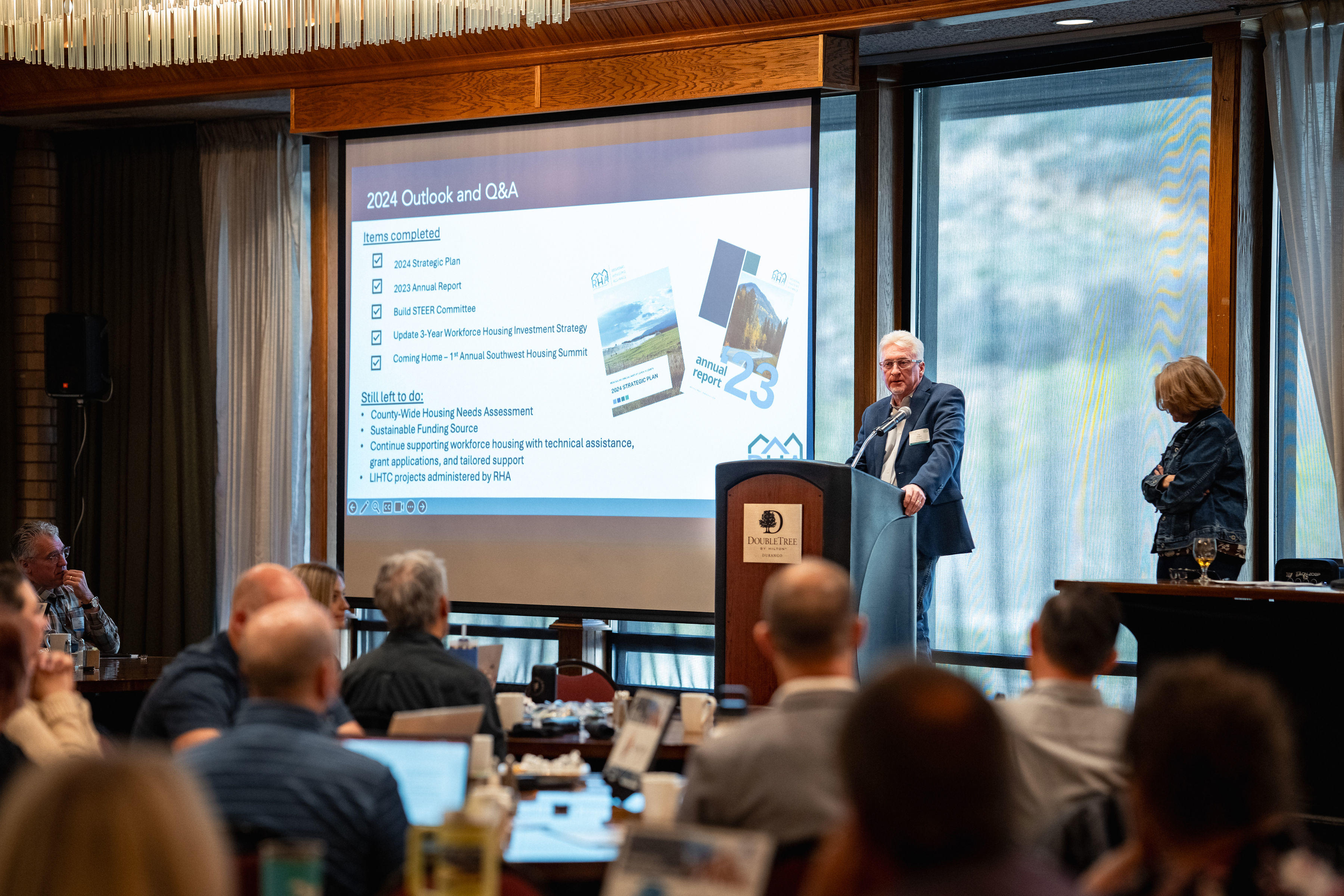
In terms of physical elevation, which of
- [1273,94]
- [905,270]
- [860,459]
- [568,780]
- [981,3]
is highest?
[981,3]

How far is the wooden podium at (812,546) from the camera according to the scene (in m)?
4.70

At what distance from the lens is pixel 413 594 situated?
322cm

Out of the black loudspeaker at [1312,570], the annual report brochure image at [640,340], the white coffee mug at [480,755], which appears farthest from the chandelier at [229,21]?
the black loudspeaker at [1312,570]

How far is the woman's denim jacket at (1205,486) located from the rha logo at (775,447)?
1.46 m

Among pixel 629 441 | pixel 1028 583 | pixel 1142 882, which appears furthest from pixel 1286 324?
pixel 1142 882

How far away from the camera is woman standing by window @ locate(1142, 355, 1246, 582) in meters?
4.73

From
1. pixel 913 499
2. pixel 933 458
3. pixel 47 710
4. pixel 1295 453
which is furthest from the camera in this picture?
pixel 1295 453

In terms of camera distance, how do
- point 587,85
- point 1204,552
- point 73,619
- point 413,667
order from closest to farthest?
1. point 413,667
2. point 1204,552
3. point 73,619
4. point 587,85

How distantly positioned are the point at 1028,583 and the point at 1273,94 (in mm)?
2313

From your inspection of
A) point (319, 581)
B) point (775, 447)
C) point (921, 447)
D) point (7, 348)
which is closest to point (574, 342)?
point (775, 447)

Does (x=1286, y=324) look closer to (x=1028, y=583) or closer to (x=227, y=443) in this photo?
(x=1028, y=583)

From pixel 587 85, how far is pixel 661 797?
4.41 m

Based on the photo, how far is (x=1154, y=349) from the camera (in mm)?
5855

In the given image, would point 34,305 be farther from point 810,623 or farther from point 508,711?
point 810,623
